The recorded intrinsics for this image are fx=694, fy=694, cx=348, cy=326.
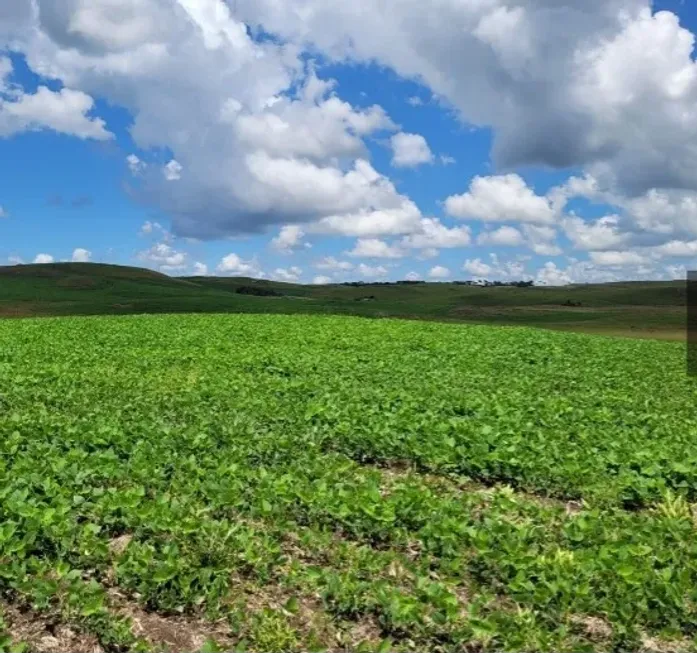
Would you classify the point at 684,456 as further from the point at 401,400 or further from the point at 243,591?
the point at 243,591

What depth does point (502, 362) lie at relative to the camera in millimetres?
27812

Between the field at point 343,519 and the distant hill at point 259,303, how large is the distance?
67.0 meters

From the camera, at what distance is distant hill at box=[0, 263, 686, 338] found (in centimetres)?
9550

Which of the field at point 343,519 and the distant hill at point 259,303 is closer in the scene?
the field at point 343,519

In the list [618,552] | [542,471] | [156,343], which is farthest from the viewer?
[156,343]

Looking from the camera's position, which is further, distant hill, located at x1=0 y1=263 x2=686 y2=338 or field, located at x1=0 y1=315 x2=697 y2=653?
distant hill, located at x1=0 y1=263 x2=686 y2=338

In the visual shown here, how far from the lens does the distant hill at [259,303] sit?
313ft

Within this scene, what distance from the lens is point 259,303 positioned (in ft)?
377

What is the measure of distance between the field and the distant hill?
66993 millimetres

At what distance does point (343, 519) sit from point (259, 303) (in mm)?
107427

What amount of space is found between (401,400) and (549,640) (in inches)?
424

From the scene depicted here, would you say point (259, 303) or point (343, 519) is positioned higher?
point (259, 303)

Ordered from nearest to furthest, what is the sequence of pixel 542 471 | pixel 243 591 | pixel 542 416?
pixel 243 591 < pixel 542 471 < pixel 542 416

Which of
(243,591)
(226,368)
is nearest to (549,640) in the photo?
(243,591)
